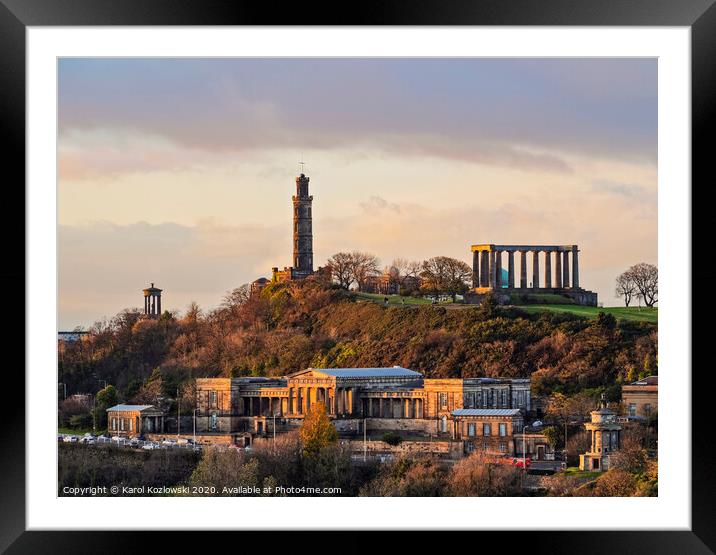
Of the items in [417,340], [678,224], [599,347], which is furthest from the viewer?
[417,340]

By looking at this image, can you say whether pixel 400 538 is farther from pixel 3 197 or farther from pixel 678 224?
pixel 3 197

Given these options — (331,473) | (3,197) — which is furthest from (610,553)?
(331,473)

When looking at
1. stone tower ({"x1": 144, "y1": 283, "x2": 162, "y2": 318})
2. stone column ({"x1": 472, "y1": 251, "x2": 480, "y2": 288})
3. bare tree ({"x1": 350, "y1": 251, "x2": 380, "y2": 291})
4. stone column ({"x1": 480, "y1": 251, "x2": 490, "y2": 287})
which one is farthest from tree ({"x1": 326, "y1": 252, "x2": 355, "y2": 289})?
stone tower ({"x1": 144, "y1": 283, "x2": 162, "y2": 318})

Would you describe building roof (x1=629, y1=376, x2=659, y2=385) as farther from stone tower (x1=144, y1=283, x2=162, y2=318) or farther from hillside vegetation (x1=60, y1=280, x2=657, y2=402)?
stone tower (x1=144, y1=283, x2=162, y2=318)

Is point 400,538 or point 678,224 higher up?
point 678,224

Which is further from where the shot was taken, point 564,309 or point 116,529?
point 564,309

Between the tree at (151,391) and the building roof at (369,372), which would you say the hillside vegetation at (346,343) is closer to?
the tree at (151,391)

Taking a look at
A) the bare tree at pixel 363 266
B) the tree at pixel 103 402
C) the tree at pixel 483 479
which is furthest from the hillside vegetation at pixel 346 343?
the tree at pixel 483 479
